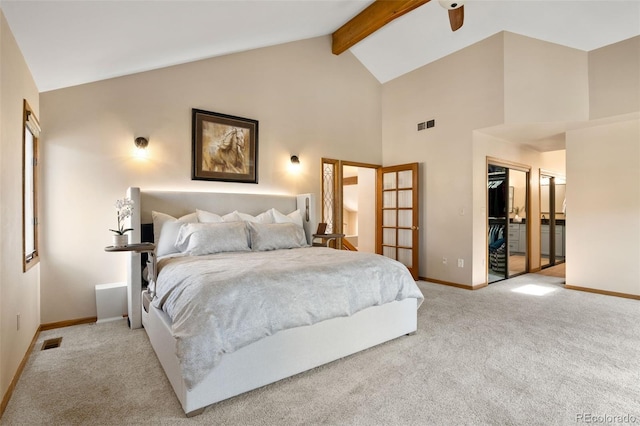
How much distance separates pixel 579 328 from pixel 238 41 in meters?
4.78

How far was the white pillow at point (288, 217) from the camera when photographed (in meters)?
4.34

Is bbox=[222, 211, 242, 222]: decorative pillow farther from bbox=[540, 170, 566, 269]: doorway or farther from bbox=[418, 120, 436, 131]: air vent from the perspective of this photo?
bbox=[540, 170, 566, 269]: doorway

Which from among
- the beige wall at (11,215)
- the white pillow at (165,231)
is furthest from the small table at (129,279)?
the beige wall at (11,215)

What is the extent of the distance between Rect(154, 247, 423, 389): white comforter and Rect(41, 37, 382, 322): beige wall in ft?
4.02

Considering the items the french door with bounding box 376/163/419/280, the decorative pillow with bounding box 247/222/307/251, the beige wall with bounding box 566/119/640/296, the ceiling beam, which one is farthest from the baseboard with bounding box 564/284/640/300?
the ceiling beam

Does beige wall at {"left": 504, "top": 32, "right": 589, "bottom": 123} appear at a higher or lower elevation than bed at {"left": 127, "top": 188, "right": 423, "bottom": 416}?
higher

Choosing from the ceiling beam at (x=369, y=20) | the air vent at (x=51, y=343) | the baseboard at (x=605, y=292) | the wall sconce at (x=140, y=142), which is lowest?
the baseboard at (x=605, y=292)

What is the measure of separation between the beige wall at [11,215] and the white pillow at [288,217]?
2.52 metres

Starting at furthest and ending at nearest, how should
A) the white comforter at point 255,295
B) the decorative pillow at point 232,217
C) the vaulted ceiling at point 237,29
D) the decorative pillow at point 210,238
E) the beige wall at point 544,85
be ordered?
the beige wall at point 544,85
the decorative pillow at point 232,217
the decorative pillow at point 210,238
the vaulted ceiling at point 237,29
the white comforter at point 255,295

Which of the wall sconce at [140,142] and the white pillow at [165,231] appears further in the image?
the wall sconce at [140,142]

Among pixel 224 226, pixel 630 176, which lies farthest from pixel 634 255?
pixel 224 226

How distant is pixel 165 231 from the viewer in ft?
11.3

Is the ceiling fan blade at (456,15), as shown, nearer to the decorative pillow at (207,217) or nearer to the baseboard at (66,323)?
the decorative pillow at (207,217)

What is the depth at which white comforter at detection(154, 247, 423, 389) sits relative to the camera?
1783 millimetres
